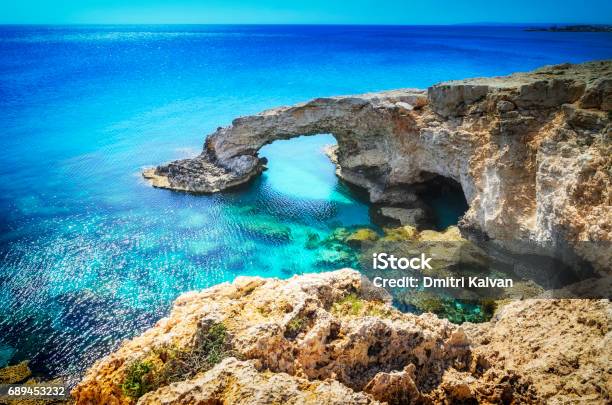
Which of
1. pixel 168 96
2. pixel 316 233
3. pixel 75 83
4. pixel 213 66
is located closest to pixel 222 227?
pixel 316 233

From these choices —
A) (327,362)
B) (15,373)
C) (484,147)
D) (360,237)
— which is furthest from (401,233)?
(15,373)

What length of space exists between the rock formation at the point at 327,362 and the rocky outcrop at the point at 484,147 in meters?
7.81

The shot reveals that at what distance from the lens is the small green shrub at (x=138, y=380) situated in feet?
23.4

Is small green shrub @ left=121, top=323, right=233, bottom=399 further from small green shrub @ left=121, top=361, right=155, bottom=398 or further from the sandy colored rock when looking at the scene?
the sandy colored rock

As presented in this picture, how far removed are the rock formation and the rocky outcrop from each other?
7.81m

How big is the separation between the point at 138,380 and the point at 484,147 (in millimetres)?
17926

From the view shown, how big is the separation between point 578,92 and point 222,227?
1925cm

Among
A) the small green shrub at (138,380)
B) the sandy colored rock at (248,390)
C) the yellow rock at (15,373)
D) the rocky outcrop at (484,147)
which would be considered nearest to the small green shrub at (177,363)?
the small green shrub at (138,380)

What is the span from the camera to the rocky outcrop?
14.8 meters

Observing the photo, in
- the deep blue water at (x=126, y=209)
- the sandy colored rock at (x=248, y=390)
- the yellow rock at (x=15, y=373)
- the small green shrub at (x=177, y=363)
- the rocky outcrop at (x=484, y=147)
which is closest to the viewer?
the sandy colored rock at (x=248, y=390)

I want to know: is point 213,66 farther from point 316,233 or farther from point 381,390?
point 381,390

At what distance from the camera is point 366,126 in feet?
85.6

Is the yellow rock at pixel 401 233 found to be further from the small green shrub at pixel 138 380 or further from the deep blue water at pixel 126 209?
the small green shrub at pixel 138 380

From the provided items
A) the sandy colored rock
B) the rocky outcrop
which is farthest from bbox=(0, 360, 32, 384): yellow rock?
the rocky outcrop
